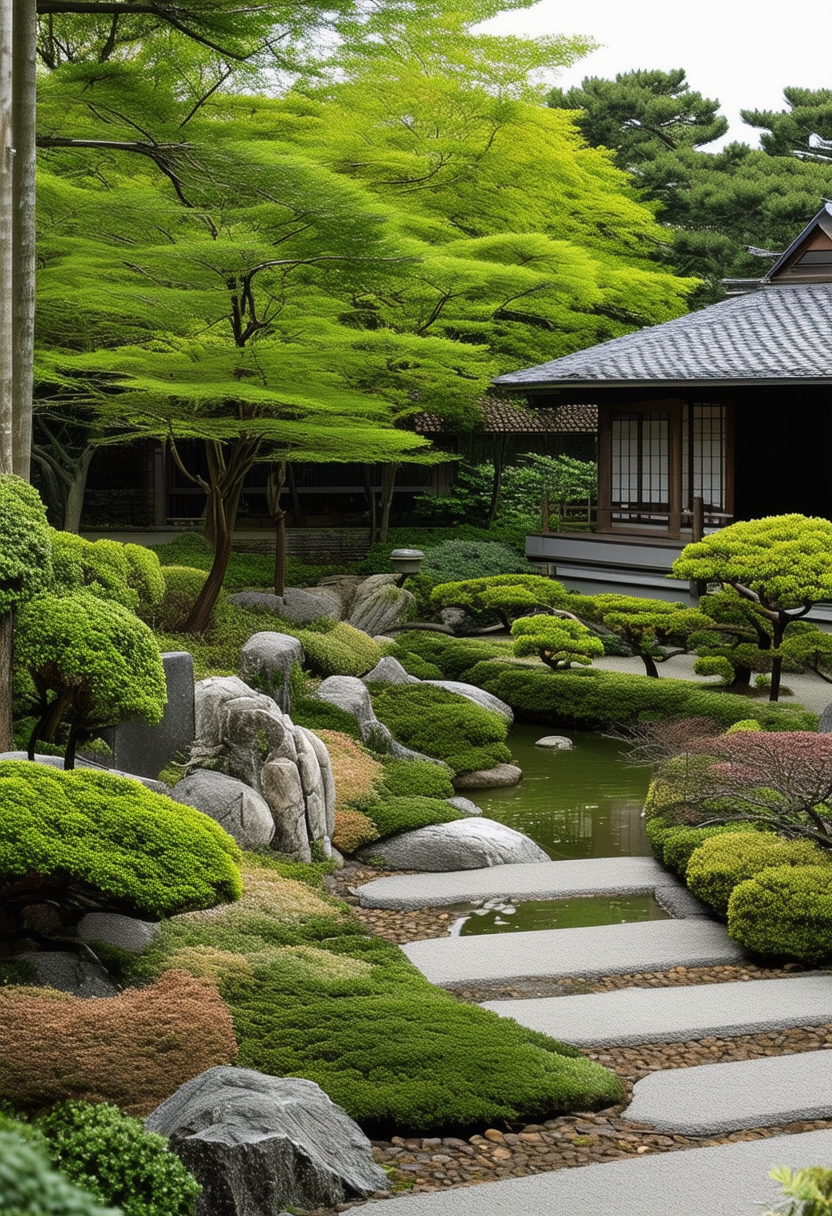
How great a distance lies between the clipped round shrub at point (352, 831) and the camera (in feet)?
38.7

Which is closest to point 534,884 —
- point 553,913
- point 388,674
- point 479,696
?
point 553,913

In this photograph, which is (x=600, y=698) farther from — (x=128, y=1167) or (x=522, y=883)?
(x=128, y=1167)

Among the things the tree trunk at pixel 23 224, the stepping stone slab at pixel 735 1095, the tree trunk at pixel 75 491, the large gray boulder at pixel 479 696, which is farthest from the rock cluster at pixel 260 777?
the tree trunk at pixel 75 491

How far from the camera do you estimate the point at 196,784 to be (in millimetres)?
10859

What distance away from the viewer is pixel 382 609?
22.4m

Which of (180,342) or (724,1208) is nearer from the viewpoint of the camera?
(724,1208)

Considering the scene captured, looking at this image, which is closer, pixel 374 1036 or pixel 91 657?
pixel 374 1036

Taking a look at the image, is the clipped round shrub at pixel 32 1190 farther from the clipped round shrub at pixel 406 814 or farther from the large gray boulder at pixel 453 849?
the clipped round shrub at pixel 406 814

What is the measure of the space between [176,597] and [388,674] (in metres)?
3.02

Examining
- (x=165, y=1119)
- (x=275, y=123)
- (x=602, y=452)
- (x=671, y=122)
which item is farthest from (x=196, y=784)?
(x=671, y=122)

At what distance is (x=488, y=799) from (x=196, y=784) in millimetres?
4292

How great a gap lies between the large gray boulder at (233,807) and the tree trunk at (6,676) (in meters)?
1.78

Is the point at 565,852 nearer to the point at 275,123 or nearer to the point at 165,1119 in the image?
the point at 165,1119

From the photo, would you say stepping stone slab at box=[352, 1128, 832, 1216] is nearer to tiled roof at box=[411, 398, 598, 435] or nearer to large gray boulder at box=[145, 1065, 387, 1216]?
large gray boulder at box=[145, 1065, 387, 1216]
